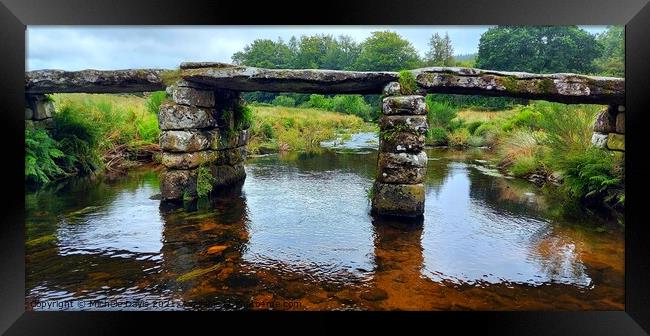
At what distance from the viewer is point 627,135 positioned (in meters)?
3.49

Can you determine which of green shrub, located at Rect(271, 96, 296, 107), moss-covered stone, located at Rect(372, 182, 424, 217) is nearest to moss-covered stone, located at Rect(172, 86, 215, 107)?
moss-covered stone, located at Rect(372, 182, 424, 217)

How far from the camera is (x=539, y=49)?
54.6 feet

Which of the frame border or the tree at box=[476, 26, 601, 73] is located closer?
the frame border

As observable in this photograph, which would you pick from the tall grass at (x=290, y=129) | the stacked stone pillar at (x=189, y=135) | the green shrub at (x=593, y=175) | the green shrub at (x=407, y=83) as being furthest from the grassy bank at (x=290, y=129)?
the green shrub at (x=593, y=175)

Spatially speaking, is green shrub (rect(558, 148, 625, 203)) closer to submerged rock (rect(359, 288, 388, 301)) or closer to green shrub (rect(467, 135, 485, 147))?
submerged rock (rect(359, 288, 388, 301))

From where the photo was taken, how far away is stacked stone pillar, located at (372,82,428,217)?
18.9 feet

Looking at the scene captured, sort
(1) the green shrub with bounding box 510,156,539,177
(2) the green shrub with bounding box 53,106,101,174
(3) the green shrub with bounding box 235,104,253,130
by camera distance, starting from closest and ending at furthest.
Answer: (3) the green shrub with bounding box 235,104,253,130, (2) the green shrub with bounding box 53,106,101,174, (1) the green shrub with bounding box 510,156,539,177

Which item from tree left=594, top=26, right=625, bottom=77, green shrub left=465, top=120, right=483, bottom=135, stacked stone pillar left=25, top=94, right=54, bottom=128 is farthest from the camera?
green shrub left=465, top=120, right=483, bottom=135

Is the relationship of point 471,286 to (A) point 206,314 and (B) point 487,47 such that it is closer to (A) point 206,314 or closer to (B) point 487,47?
(A) point 206,314

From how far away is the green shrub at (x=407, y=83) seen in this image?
570 centimetres

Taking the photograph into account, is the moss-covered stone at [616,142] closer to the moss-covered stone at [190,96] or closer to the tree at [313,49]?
the moss-covered stone at [190,96]

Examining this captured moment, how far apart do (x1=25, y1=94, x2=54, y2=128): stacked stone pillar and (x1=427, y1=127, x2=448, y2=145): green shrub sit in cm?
1359

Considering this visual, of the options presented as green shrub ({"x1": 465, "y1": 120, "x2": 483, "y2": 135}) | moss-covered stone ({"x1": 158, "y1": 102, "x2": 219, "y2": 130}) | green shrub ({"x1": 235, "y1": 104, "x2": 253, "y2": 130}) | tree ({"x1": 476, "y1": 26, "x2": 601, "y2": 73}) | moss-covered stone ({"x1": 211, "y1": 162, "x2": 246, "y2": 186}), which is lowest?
moss-covered stone ({"x1": 211, "y1": 162, "x2": 246, "y2": 186})
